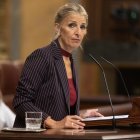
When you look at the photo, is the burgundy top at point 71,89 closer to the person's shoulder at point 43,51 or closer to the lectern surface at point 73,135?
the person's shoulder at point 43,51

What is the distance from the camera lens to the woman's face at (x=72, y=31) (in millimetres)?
3244

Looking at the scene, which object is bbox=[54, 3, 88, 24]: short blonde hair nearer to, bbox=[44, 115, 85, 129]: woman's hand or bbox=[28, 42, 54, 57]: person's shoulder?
bbox=[28, 42, 54, 57]: person's shoulder

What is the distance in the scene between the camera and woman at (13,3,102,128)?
10.2 ft

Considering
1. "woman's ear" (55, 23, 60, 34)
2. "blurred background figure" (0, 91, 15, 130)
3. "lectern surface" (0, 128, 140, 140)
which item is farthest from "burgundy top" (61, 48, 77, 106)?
"blurred background figure" (0, 91, 15, 130)

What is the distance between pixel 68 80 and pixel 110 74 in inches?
315

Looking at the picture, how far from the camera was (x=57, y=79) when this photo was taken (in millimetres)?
3217

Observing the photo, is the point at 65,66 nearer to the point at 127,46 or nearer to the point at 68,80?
the point at 68,80

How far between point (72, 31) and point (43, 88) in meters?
0.32

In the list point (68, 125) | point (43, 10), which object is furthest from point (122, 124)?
point (43, 10)

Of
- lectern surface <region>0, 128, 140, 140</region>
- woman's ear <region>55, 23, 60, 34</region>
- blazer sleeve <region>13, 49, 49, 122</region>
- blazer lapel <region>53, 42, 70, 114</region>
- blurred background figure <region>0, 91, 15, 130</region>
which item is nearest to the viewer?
lectern surface <region>0, 128, 140, 140</region>

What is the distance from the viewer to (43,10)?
36.3 feet

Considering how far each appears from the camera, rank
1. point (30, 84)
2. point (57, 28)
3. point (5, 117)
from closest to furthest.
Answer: point (30, 84), point (57, 28), point (5, 117)

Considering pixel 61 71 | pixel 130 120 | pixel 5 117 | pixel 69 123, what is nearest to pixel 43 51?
pixel 61 71

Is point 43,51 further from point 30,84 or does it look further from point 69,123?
point 69,123
